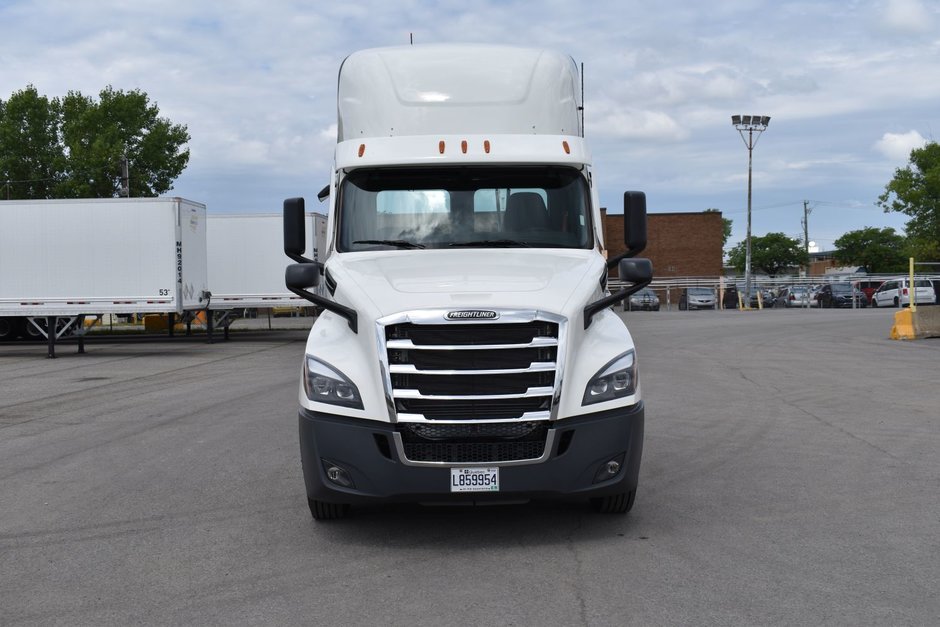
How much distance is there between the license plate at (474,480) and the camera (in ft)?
19.1

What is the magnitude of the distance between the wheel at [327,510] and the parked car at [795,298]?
54.6 m

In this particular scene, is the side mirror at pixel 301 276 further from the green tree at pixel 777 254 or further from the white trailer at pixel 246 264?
the green tree at pixel 777 254

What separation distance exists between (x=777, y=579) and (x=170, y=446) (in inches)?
263

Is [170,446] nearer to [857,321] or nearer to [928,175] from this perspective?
[857,321]

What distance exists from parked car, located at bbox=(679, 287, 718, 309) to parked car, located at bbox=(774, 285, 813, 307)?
5.46m

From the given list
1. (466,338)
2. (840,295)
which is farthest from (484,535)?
(840,295)

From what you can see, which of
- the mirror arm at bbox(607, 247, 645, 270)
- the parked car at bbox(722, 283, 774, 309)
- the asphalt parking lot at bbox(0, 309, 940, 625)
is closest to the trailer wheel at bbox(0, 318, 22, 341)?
the asphalt parking lot at bbox(0, 309, 940, 625)

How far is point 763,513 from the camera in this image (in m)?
6.88

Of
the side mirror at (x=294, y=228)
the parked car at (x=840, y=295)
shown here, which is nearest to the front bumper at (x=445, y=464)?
the side mirror at (x=294, y=228)

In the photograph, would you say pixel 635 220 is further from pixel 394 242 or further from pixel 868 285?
pixel 868 285

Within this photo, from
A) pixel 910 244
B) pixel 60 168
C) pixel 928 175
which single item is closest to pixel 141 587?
pixel 60 168

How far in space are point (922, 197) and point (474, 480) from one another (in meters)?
90.6

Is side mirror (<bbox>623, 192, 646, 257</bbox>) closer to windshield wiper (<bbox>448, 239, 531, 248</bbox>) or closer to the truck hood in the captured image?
the truck hood

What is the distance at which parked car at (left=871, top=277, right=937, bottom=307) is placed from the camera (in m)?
49.1
